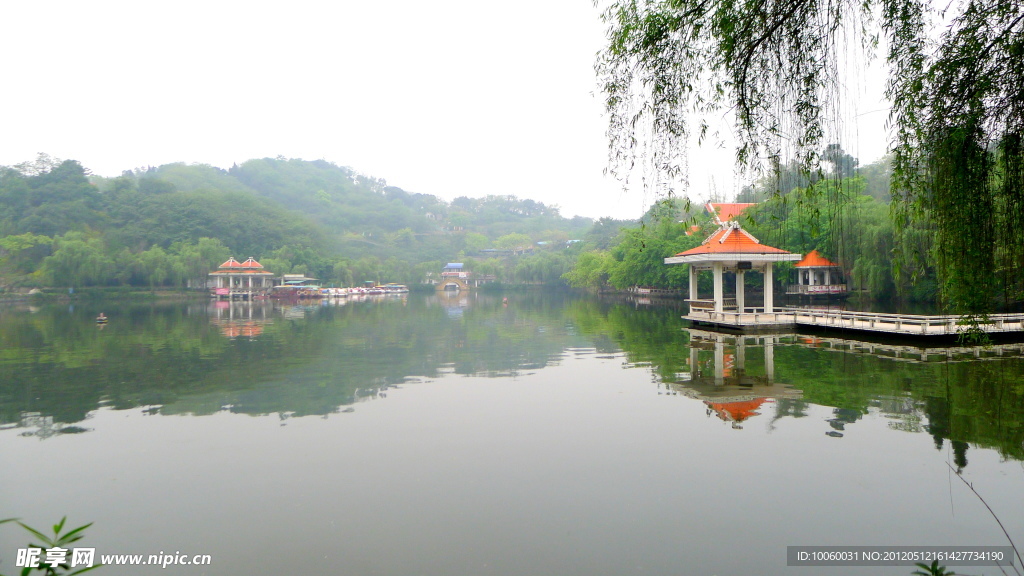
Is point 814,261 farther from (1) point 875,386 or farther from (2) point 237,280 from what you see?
(2) point 237,280

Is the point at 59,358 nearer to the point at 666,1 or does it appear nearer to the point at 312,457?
the point at 312,457

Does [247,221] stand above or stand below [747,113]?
above

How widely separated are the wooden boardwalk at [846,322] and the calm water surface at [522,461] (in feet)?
3.74

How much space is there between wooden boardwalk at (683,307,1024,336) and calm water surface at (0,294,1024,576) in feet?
3.74

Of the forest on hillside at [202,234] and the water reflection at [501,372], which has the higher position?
the forest on hillside at [202,234]

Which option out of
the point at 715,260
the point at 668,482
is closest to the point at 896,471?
the point at 668,482

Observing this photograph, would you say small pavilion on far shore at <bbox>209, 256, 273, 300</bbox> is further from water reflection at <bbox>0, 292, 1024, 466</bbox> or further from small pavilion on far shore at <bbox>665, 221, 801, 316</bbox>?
small pavilion on far shore at <bbox>665, 221, 801, 316</bbox>

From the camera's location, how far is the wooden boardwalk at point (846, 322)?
14.2 m

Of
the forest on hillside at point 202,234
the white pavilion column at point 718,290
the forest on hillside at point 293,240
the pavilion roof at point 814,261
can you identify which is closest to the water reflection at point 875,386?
the forest on hillside at point 293,240

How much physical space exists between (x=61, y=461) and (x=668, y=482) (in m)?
6.79

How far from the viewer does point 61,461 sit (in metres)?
6.89

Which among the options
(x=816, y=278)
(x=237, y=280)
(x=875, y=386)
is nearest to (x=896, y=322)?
(x=875, y=386)

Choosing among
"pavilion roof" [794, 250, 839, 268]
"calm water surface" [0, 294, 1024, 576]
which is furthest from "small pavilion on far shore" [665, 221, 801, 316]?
"pavilion roof" [794, 250, 839, 268]

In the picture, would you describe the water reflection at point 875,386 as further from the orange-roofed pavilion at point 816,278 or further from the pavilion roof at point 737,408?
the orange-roofed pavilion at point 816,278
